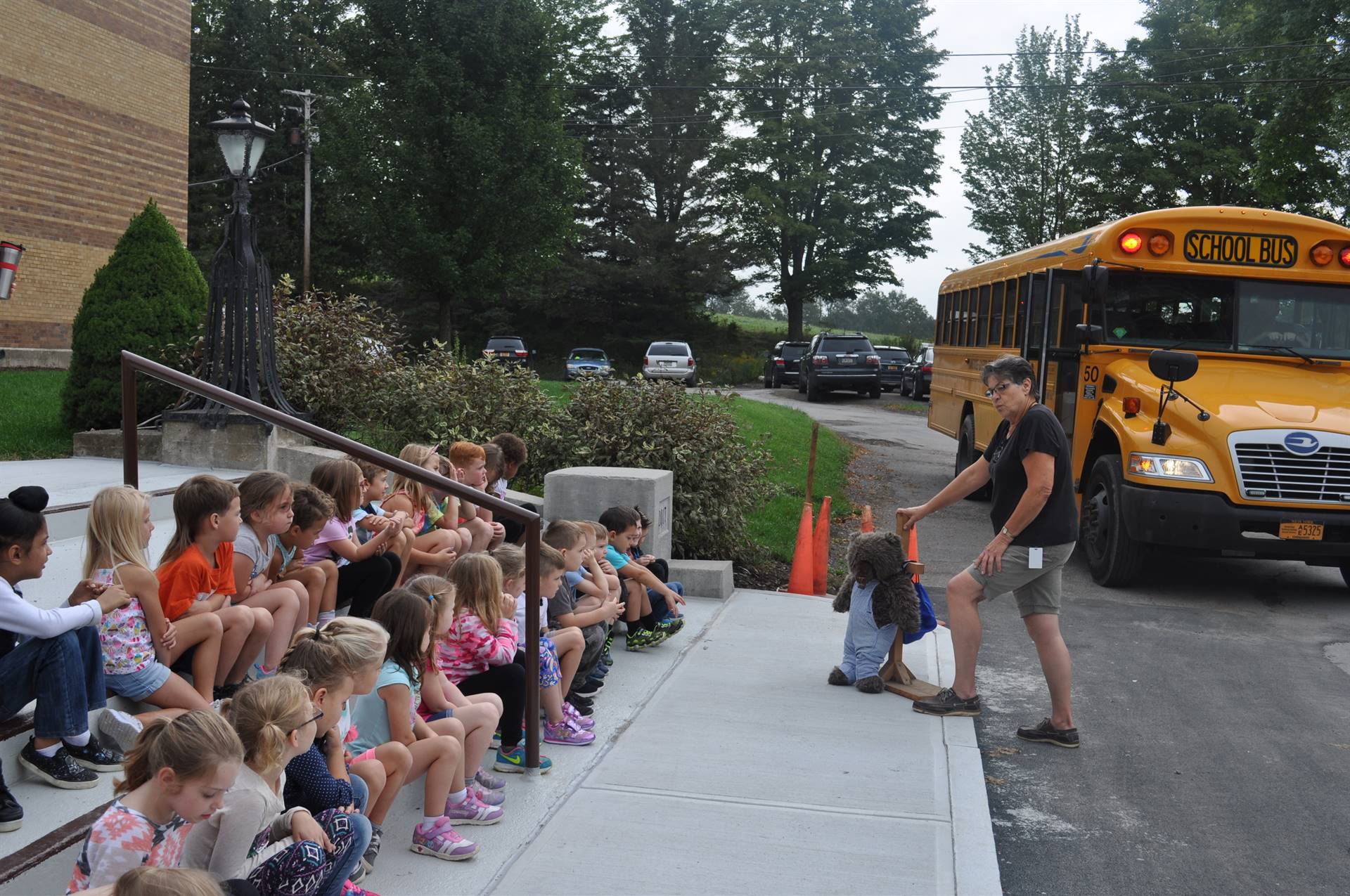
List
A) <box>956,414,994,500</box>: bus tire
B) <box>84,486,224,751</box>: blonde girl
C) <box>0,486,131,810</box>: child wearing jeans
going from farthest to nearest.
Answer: <box>956,414,994,500</box>: bus tire < <box>84,486,224,751</box>: blonde girl < <box>0,486,131,810</box>: child wearing jeans

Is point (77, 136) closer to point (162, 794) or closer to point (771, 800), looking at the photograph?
point (771, 800)

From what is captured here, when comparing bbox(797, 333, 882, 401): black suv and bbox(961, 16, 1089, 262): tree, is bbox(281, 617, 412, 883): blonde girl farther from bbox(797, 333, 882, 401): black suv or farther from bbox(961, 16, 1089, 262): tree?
bbox(961, 16, 1089, 262): tree

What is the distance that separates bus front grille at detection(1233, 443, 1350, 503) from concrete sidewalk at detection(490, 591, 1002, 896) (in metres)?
3.70

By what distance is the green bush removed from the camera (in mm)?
10234

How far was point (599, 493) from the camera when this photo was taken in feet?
27.2

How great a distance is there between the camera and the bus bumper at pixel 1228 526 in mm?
8867

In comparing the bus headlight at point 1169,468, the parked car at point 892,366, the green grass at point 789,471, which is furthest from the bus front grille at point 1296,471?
the parked car at point 892,366

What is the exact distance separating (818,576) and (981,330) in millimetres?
6237

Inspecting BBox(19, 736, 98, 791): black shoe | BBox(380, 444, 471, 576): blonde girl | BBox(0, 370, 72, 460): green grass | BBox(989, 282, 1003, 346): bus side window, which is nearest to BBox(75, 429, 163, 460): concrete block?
BBox(0, 370, 72, 460): green grass

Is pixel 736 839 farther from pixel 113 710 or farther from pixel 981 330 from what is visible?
pixel 981 330

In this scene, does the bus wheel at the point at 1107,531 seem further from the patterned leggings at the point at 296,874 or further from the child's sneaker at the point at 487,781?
the patterned leggings at the point at 296,874

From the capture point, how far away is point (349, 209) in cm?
3341

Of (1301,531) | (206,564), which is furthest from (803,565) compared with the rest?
(206,564)

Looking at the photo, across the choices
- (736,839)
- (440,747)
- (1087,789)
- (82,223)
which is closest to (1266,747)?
(1087,789)
